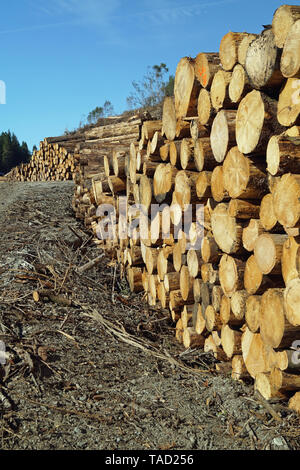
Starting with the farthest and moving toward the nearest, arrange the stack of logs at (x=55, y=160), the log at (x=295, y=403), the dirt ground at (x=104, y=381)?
the stack of logs at (x=55, y=160), the log at (x=295, y=403), the dirt ground at (x=104, y=381)

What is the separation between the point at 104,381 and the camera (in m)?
3.04

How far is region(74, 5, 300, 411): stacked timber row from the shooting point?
Result: 7.75ft

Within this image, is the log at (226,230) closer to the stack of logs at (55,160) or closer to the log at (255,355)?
the log at (255,355)

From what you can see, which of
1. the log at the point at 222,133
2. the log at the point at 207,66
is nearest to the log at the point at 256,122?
the log at the point at 222,133

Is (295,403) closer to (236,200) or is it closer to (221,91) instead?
(236,200)

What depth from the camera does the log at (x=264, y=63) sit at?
2377mm

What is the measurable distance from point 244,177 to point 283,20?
0.89 meters

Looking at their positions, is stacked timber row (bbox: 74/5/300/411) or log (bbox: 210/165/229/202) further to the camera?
log (bbox: 210/165/229/202)

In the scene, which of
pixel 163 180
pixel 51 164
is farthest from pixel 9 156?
pixel 163 180

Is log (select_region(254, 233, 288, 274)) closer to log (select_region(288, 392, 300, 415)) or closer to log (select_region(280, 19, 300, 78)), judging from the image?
log (select_region(288, 392, 300, 415))

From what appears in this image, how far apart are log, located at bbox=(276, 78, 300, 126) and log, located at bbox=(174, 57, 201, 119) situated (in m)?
1.05

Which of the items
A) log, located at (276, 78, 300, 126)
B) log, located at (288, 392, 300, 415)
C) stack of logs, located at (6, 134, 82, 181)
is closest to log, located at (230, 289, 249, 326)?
log, located at (288, 392, 300, 415)

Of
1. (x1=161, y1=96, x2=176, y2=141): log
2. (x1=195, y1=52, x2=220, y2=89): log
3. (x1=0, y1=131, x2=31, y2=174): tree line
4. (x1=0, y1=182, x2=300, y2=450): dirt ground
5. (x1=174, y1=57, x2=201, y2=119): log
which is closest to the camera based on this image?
(x1=0, y1=182, x2=300, y2=450): dirt ground

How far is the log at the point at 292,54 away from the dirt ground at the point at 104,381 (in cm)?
193
